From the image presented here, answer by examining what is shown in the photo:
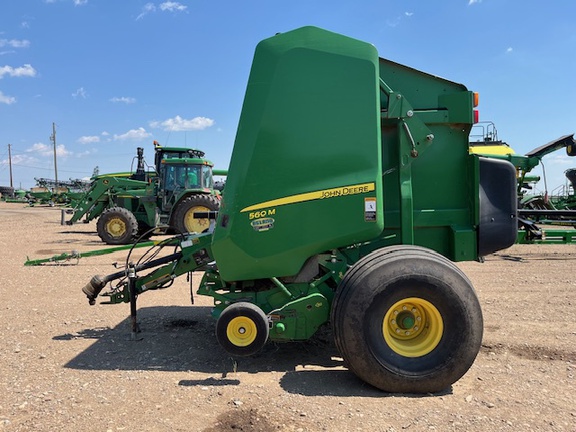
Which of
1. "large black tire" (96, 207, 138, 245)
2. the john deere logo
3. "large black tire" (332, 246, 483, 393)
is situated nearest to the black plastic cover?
"large black tire" (332, 246, 483, 393)

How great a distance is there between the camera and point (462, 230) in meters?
3.99

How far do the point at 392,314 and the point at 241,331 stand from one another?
3.96 ft

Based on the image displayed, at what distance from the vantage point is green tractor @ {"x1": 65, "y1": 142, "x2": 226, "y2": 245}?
1308 cm

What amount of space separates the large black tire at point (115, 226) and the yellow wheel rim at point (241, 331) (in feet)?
34.9

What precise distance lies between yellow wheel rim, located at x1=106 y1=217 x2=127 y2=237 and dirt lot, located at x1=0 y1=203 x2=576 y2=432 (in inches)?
285

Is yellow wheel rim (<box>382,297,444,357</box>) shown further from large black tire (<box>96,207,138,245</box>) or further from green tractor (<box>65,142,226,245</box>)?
large black tire (<box>96,207,138,245</box>)

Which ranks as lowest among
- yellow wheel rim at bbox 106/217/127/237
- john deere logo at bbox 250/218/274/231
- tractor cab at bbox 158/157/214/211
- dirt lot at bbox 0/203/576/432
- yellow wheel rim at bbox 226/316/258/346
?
dirt lot at bbox 0/203/576/432

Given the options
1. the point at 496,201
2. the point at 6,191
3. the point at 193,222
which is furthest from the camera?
the point at 6,191

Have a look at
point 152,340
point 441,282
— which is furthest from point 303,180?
point 152,340

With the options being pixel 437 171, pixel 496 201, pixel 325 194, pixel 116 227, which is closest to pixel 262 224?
pixel 325 194

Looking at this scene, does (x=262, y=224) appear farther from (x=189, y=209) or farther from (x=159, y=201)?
(x=159, y=201)

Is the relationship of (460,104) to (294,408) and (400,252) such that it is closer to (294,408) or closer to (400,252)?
(400,252)

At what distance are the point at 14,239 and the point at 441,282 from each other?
14132 millimetres

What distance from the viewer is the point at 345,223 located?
3.51 meters
